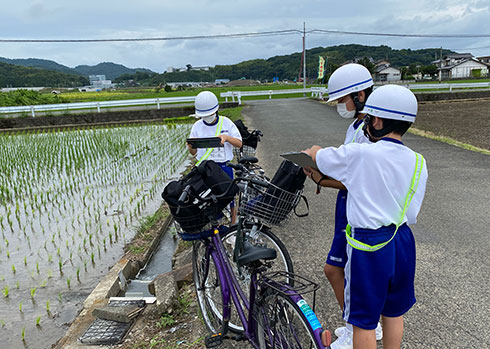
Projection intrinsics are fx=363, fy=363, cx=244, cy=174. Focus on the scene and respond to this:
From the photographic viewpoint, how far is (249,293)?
83.4 inches

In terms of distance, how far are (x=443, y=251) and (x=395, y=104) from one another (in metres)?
2.66

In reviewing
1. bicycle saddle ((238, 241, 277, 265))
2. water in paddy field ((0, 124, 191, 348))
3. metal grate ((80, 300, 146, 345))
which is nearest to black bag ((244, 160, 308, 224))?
bicycle saddle ((238, 241, 277, 265))

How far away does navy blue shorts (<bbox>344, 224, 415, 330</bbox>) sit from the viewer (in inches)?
64.1

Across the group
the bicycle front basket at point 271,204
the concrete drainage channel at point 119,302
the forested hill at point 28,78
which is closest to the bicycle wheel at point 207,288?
the concrete drainage channel at point 119,302

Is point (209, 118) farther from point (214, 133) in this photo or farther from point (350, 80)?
point (350, 80)

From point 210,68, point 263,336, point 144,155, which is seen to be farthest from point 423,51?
Result: point 263,336

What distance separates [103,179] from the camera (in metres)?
8.12

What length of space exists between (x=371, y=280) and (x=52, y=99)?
3139 cm

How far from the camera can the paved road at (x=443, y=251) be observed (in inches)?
99.2

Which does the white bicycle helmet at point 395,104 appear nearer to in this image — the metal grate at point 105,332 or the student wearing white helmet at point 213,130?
the student wearing white helmet at point 213,130

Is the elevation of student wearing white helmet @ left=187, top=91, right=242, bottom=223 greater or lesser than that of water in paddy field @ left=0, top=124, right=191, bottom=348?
greater

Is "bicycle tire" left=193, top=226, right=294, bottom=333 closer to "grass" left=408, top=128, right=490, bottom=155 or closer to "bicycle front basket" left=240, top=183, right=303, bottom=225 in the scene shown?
"bicycle front basket" left=240, top=183, right=303, bottom=225

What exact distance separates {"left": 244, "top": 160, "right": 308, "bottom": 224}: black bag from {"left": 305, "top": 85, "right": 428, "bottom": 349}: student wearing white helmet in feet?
1.88

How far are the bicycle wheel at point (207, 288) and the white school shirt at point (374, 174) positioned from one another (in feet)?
4.30
